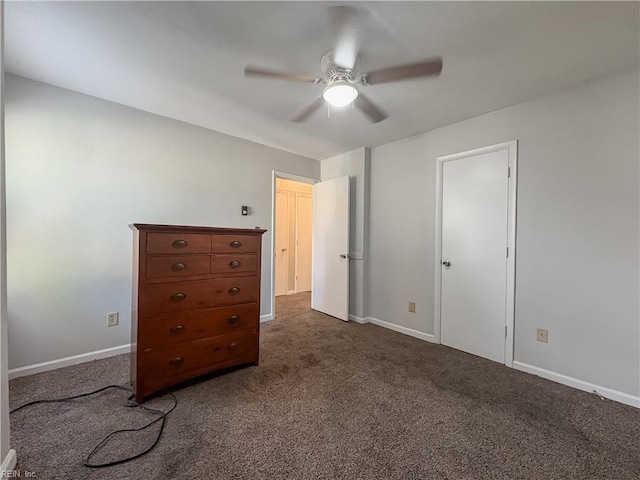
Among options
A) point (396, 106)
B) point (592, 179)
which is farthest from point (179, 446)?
point (592, 179)

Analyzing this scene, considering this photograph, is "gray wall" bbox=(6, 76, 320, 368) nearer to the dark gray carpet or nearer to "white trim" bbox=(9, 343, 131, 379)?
"white trim" bbox=(9, 343, 131, 379)

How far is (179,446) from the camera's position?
144cm

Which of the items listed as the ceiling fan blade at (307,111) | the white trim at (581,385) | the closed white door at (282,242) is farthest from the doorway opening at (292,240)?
the white trim at (581,385)

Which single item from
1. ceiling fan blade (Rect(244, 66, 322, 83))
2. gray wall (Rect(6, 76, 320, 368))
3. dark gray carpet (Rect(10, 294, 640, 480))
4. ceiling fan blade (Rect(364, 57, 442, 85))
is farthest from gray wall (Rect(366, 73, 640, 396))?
gray wall (Rect(6, 76, 320, 368))

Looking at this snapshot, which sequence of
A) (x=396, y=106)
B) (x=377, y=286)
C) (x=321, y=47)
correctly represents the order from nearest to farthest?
(x=321, y=47) < (x=396, y=106) < (x=377, y=286)

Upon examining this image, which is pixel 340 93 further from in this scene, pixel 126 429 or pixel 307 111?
pixel 126 429

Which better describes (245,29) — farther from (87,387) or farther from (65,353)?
(65,353)

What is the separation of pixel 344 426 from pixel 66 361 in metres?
2.42

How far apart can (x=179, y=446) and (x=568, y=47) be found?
330 centimetres

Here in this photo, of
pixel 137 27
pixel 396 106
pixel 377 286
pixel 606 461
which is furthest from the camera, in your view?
pixel 377 286

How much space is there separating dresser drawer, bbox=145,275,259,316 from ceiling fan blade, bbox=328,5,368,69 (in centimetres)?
180

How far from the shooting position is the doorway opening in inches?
214

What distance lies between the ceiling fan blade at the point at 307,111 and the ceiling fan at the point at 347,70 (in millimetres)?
374

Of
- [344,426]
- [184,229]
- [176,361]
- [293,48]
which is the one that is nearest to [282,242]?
[184,229]
